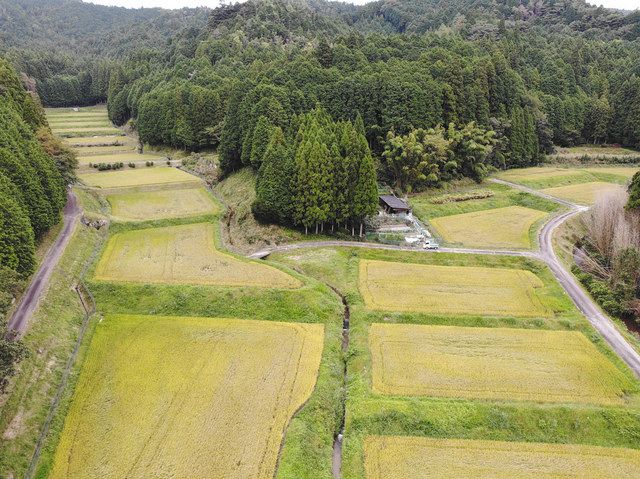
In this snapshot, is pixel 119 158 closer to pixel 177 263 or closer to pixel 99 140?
pixel 99 140

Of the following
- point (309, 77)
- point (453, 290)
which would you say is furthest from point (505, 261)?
point (309, 77)

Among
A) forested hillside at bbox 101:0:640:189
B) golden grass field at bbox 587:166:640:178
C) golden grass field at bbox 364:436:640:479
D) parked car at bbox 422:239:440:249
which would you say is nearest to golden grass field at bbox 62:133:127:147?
forested hillside at bbox 101:0:640:189

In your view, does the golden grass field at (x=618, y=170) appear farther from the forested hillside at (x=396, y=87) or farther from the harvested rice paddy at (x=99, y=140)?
the harvested rice paddy at (x=99, y=140)

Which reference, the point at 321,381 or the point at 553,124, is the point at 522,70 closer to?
the point at 553,124

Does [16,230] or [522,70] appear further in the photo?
[522,70]

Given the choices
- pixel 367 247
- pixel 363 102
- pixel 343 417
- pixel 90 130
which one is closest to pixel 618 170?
pixel 363 102

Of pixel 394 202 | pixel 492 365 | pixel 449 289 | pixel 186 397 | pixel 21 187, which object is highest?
pixel 21 187
